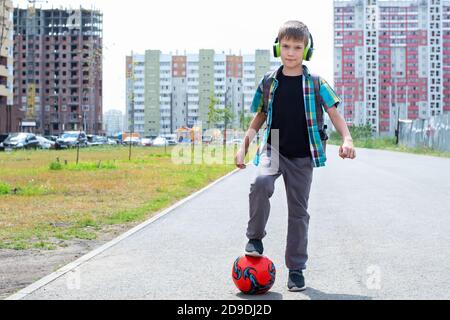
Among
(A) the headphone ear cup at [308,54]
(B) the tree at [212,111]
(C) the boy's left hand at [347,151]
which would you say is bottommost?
(C) the boy's left hand at [347,151]

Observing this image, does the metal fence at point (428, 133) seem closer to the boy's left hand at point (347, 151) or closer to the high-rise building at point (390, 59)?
the boy's left hand at point (347, 151)

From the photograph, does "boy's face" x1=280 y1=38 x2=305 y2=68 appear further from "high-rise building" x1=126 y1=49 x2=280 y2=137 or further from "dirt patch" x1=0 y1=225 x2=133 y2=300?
"high-rise building" x1=126 y1=49 x2=280 y2=137

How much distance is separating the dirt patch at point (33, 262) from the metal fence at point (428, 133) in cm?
3962

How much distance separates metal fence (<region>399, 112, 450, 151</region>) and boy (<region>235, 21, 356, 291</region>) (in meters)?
41.2

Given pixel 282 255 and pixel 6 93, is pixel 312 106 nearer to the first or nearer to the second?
pixel 282 255

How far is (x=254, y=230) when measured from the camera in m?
4.79

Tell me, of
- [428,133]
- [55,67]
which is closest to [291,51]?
[428,133]

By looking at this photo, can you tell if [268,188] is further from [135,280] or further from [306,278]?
[135,280]

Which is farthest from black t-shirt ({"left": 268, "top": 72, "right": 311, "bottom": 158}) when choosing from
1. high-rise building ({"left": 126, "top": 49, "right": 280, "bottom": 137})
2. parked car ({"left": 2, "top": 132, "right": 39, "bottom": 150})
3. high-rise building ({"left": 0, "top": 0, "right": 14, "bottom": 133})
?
high-rise building ({"left": 126, "top": 49, "right": 280, "bottom": 137})

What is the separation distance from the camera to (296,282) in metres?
4.95

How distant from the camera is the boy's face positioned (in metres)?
4.75

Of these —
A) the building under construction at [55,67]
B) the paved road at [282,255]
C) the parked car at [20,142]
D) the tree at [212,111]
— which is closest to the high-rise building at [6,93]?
the parked car at [20,142]

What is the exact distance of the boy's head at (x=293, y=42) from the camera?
4.74 meters

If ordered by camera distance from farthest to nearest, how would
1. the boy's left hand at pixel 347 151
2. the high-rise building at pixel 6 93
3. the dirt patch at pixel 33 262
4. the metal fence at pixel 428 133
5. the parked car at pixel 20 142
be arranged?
the high-rise building at pixel 6 93, the parked car at pixel 20 142, the metal fence at pixel 428 133, the dirt patch at pixel 33 262, the boy's left hand at pixel 347 151
